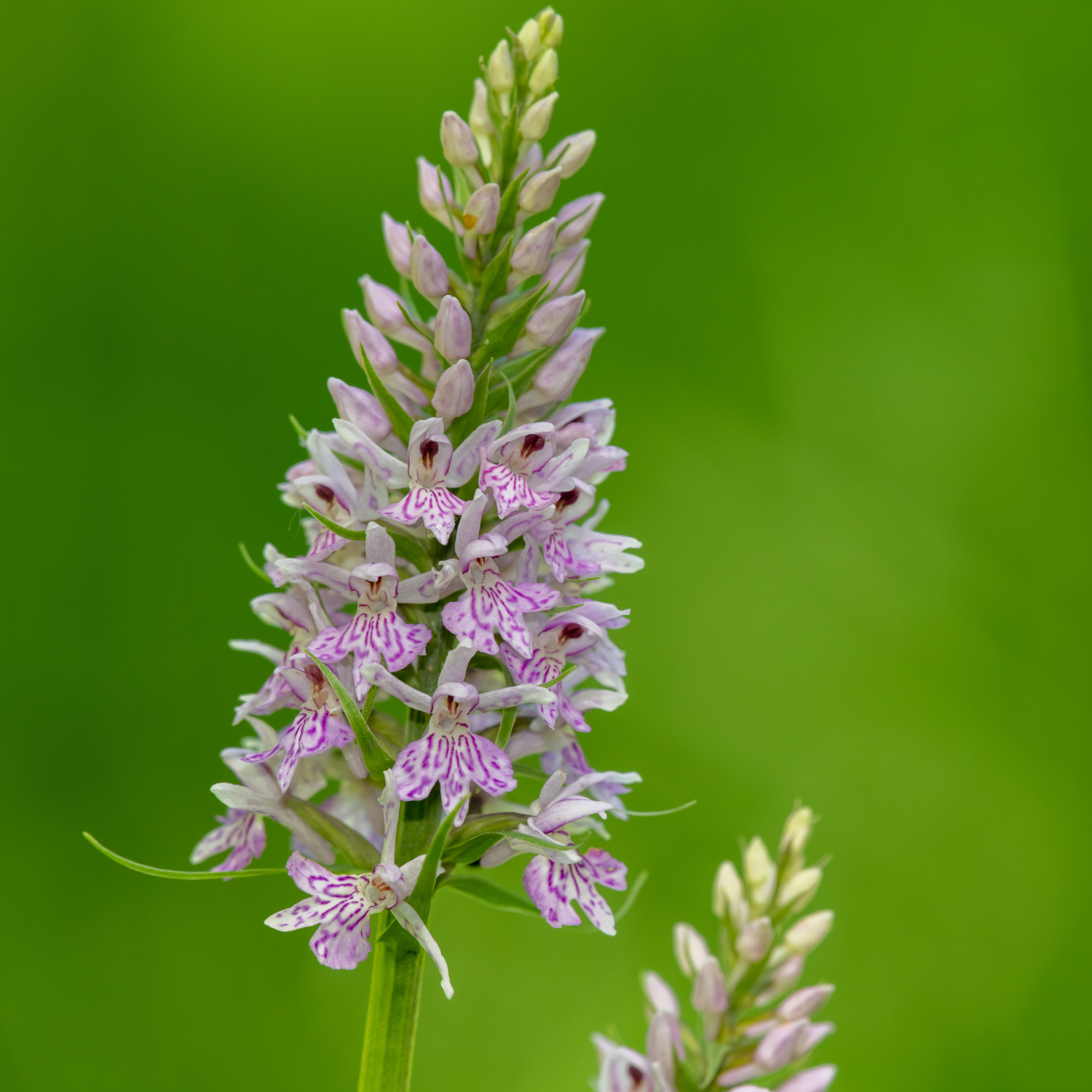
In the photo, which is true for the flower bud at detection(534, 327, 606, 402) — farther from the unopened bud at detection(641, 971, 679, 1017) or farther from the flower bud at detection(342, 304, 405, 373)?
the unopened bud at detection(641, 971, 679, 1017)

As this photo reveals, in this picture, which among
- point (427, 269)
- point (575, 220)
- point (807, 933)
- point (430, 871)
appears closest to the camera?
point (430, 871)

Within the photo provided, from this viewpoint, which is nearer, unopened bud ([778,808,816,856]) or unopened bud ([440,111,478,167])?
unopened bud ([778,808,816,856])

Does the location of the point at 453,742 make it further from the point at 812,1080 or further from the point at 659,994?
the point at 812,1080

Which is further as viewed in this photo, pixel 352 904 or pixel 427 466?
pixel 427 466

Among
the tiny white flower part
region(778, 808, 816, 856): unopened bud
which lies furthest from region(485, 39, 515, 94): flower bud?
region(778, 808, 816, 856): unopened bud

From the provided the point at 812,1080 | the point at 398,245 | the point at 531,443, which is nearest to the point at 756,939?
the point at 812,1080

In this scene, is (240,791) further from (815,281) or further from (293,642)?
(815,281)

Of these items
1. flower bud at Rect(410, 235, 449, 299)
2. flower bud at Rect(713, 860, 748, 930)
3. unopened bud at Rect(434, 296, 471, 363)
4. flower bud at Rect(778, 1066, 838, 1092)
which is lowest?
flower bud at Rect(778, 1066, 838, 1092)
